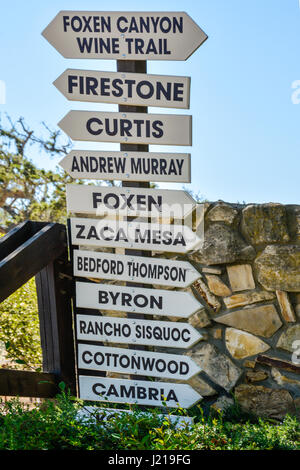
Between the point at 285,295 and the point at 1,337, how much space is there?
119 inches

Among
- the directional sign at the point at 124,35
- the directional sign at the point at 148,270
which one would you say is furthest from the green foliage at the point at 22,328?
the directional sign at the point at 124,35

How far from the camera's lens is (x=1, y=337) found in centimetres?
488

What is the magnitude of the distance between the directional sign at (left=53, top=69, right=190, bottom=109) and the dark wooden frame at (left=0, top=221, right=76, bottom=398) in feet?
2.95

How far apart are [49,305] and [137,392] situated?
2.80 feet

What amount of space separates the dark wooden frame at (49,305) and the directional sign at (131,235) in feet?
0.60

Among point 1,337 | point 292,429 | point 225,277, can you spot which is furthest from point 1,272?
point 1,337

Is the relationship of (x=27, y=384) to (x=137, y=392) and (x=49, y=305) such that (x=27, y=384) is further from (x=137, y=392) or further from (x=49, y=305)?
(x=137, y=392)

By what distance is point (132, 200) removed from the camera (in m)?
3.13

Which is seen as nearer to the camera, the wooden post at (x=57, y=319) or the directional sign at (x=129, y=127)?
the directional sign at (x=129, y=127)

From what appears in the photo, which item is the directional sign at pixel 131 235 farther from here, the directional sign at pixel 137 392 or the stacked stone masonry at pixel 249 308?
the directional sign at pixel 137 392

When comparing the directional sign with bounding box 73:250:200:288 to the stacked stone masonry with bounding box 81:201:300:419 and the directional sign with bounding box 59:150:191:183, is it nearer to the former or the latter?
the stacked stone masonry with bounding box 81:201:300:419

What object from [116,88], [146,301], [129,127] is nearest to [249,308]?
[146,301]

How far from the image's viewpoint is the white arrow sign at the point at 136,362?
3.09 m

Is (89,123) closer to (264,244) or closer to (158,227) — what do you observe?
(158,227)
